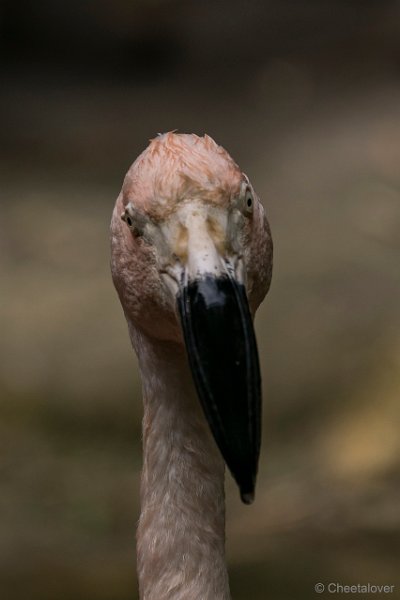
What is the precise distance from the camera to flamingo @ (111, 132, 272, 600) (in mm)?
1858

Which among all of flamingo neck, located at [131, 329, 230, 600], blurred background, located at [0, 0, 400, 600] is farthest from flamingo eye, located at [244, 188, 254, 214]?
blurred background, located at [0, 0, 400, 600]

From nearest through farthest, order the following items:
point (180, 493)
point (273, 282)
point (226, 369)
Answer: point (226, 369) → point (180, 493) → point (273, 282)

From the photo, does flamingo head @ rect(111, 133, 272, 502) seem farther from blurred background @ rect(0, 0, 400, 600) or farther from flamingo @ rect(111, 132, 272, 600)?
blurred background @ rect(0, 0, 400, 600)

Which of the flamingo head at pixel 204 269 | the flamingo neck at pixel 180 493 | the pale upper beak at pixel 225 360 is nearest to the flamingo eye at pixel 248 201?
the flamingo head at pixel 204 269

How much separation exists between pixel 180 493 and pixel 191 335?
1.85 ft

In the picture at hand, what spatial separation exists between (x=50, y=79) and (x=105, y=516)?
363cm

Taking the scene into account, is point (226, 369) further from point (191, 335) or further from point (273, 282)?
point (273, 282)

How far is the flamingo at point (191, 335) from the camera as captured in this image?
6.10 feet

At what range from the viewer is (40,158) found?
634 cm

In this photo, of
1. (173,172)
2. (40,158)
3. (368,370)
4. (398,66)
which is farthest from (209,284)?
(398,66)

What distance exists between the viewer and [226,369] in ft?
6.11

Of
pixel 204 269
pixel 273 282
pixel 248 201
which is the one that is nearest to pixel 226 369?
pixel 204 269

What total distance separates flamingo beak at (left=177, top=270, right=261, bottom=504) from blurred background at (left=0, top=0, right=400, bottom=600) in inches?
86.8

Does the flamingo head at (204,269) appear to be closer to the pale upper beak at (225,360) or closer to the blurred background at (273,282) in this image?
the pale upper beak at (225,360)
